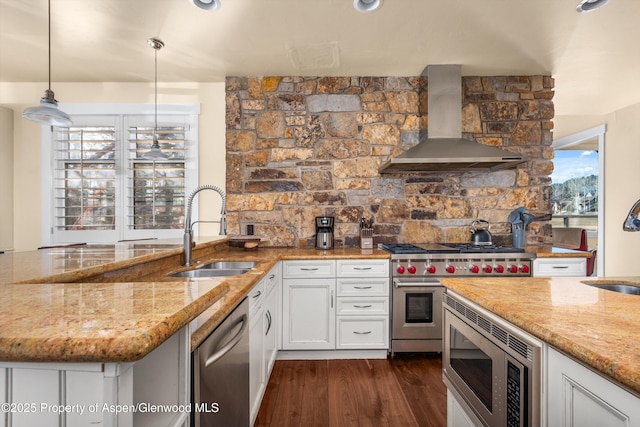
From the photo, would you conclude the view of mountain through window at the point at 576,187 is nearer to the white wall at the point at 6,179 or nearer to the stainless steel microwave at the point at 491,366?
the stainless steel microwave at the point at 491,366

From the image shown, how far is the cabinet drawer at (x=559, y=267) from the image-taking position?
9.34 feet

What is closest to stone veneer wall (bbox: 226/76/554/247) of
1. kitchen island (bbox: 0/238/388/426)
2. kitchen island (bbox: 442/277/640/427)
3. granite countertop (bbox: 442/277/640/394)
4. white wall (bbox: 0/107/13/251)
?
granite countertop (bbox: 442/277/640/394)

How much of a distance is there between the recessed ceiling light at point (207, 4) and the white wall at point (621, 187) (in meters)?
5.47

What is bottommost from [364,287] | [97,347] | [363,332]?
[363,332]

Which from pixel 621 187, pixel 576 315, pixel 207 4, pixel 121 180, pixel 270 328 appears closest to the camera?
pixel 576 315

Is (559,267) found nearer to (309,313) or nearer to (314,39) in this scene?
(309,313)

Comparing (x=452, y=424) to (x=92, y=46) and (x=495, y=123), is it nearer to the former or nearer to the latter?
(x=495, y=123)

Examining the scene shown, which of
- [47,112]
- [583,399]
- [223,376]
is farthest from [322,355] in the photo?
[47,112]

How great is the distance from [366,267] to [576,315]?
74.8 inches

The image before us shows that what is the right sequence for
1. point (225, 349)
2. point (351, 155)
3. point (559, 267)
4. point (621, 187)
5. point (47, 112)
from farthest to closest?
point (621, 187)
point (351, 155)
point (559, 267)
point (47, 112)
point (225, 349)

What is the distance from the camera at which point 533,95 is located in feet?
11.3

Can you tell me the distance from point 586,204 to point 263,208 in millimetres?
5599

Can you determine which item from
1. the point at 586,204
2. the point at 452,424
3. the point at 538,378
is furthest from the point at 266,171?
the point at 586,204

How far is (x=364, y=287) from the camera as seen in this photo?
110 inches
